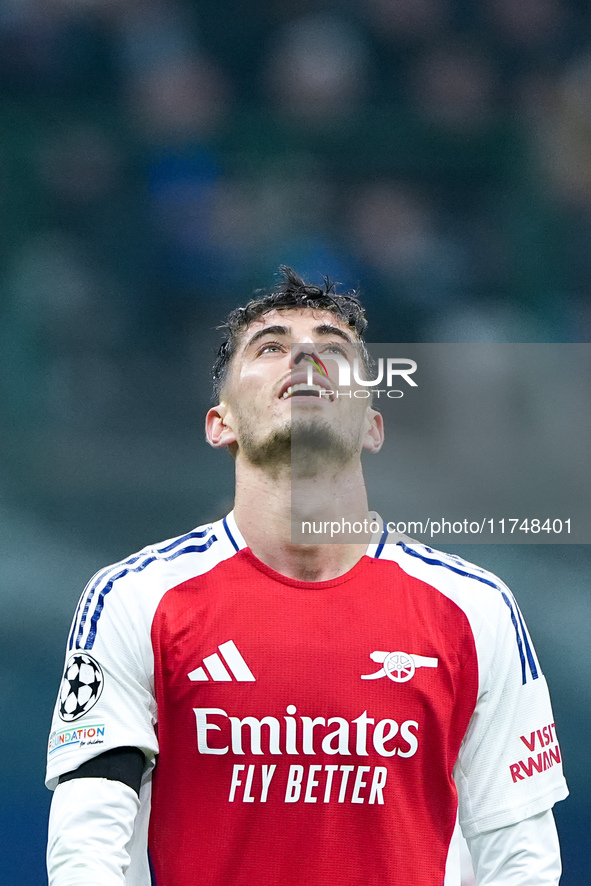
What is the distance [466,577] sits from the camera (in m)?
3.05

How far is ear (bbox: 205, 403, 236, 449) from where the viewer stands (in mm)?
3164

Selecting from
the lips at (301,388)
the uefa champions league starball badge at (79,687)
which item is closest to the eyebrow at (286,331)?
the lips at (301,388)

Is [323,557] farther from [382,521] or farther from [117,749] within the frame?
[117,749]

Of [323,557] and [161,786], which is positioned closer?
[161,786]

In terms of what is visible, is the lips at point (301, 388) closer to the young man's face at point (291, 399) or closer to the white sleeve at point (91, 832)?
the young man's face at point (291, 399)

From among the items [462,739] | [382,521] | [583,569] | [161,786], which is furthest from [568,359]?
[161,786]

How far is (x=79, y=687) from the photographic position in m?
2.76

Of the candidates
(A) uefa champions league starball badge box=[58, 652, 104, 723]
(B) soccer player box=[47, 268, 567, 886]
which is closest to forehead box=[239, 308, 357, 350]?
(B) soccer player box=[47, 268, 567, 886]

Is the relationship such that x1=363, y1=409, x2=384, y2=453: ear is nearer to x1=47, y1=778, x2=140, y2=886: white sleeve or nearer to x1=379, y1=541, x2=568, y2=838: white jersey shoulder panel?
x1=379, y1=541, x2=568, y2=838: white jersey shoulder panel

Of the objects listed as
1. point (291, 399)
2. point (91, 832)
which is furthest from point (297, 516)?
point (91, 832)

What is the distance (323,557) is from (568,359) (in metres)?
2.91

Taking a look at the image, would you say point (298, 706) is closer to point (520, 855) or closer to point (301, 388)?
point (520, 855)

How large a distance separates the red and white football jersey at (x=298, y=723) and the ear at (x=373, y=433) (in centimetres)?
50

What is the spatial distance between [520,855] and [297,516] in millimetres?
1178
